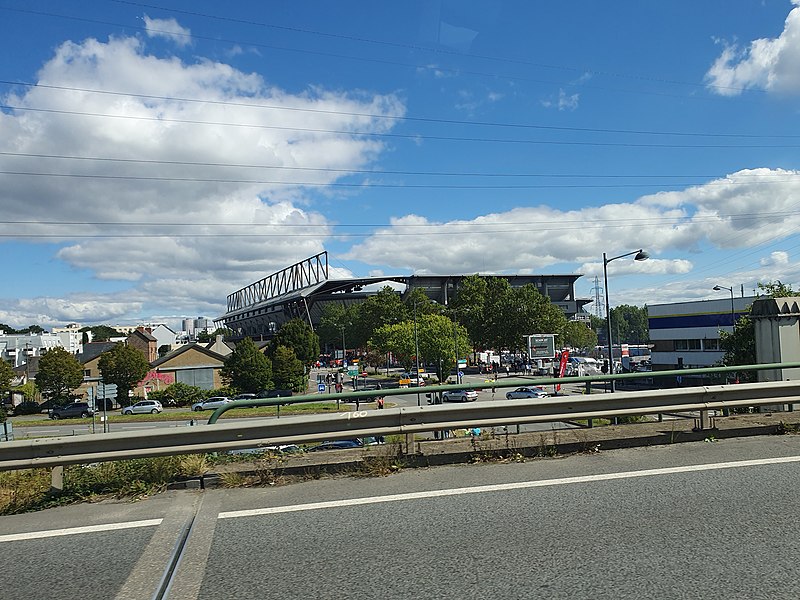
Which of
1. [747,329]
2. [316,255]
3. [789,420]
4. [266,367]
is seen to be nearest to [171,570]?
[789,420]

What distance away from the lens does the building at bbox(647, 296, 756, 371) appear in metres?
61.0

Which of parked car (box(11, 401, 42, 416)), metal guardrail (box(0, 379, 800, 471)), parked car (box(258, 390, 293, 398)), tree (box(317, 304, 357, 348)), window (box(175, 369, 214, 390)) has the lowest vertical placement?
parked car (box(11, 401, 42, 416))

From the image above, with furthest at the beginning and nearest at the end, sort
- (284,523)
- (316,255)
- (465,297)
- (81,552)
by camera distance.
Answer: (316,255) → (465,297) → (284,523) → (81,552)

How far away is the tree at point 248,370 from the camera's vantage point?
56281 millimetres

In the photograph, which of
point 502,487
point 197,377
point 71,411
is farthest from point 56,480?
point 197,377

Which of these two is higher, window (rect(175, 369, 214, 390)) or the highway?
the highway

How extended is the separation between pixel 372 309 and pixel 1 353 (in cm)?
7427

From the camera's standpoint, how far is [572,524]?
196 inches

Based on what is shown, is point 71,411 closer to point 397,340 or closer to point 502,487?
point 397,340

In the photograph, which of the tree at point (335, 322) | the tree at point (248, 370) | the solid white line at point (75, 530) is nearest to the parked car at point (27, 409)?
the tree at point (248, 370)

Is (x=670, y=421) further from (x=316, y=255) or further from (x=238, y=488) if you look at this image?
(x=316, y=255)

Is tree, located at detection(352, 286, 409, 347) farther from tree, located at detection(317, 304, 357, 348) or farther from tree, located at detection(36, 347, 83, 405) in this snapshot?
tree, located at detection(36, 347, 83, 405)

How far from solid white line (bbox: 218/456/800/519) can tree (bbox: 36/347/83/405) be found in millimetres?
57241

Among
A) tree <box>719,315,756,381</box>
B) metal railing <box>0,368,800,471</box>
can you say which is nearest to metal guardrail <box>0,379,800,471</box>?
metal railing <box>0,368,800,471</box>
